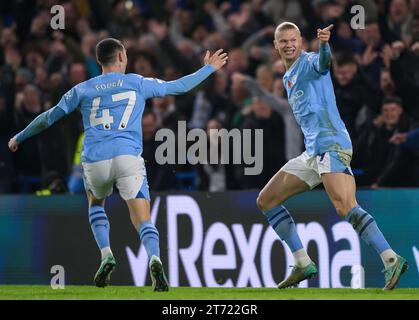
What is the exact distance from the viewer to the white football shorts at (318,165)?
10.2 meters

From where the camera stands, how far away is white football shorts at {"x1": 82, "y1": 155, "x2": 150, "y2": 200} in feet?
33.1

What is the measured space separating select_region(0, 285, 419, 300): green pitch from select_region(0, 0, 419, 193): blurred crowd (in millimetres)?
2958

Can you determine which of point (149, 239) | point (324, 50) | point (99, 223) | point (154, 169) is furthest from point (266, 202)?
point (154, 169)

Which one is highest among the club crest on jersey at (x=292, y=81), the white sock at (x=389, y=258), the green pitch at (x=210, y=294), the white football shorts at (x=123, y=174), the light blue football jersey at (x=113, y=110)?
the club crest on jersey at (x=292, y=81)

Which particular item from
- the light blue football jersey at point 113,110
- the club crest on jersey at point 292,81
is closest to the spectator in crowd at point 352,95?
the club crest on jersey at point 292,81

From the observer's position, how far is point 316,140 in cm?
1034

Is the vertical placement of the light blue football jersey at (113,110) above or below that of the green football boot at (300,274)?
above

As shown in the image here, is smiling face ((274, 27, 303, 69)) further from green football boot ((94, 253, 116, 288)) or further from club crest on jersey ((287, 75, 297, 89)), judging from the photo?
green football boot ((94, 253, 116, 288))

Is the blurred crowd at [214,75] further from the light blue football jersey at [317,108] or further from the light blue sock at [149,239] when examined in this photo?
the light blue sock at [149,239]

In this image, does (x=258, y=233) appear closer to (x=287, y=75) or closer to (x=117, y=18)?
(x=287, y=75)

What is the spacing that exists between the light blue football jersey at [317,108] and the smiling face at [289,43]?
8 centimetres

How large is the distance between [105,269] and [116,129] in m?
1.18

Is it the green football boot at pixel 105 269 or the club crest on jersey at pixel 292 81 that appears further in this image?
the club crest on jersey at pixel 292 81

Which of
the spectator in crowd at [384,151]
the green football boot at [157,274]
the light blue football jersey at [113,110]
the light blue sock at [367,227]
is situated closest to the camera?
the green football boot at [157,274]
